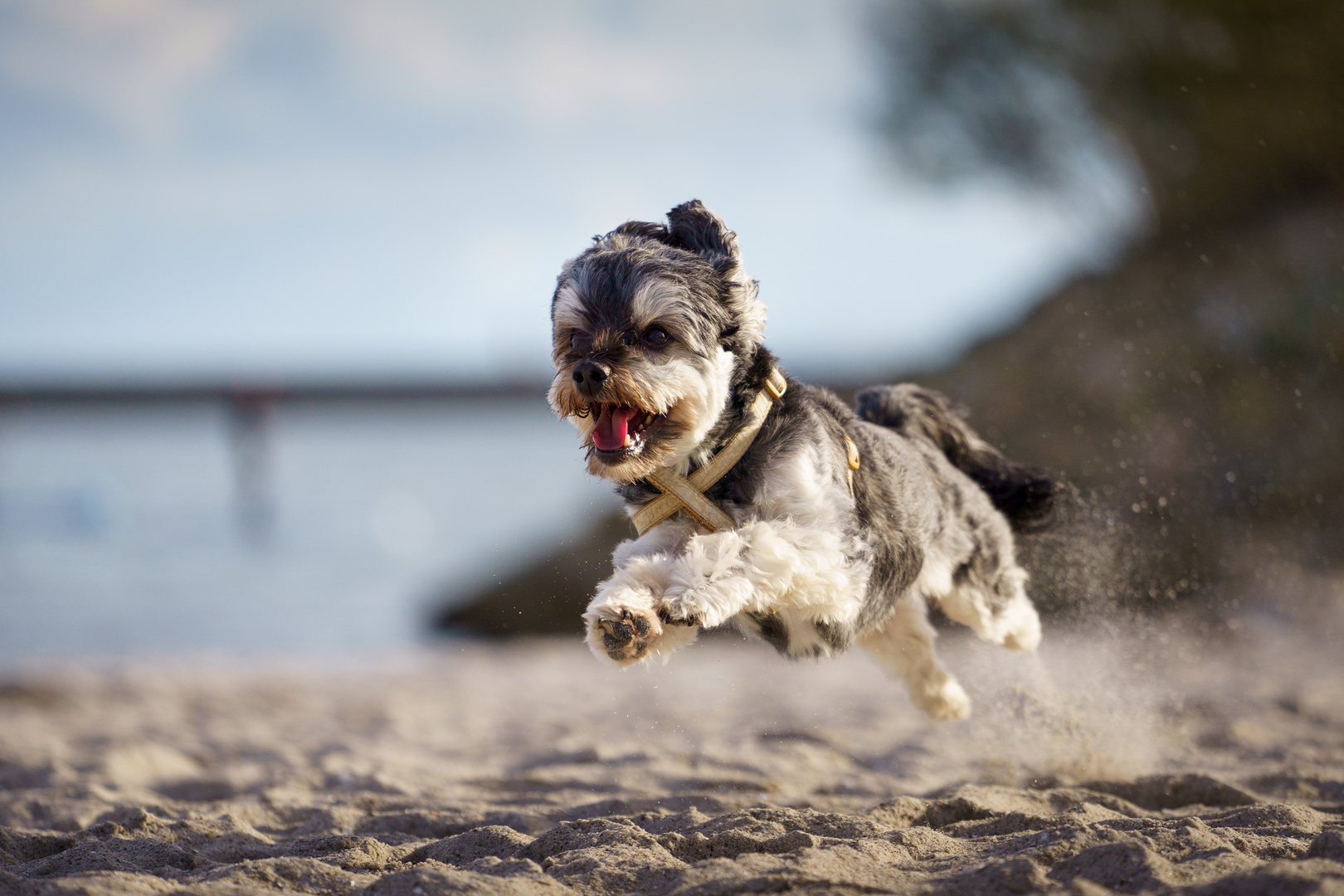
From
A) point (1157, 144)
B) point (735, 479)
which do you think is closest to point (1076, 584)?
point (735, 479)

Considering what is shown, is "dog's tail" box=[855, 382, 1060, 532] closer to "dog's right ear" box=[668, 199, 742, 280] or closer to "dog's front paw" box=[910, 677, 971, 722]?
"dog's front paw" box=[910, 677, 971, 722]

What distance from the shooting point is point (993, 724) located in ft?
17.6

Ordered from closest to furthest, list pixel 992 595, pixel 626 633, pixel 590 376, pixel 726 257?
1. pixel 626 633
2. pixel 590 376
3. pixel 726 257
4. pixel 992 595

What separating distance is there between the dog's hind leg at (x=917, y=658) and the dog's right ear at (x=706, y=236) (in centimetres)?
196

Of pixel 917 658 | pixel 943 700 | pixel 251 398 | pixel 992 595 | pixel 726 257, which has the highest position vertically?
pixel 251 398

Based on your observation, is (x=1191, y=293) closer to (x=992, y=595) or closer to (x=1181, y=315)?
(x=1181, y=315)

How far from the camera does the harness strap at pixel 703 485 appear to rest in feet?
11.6

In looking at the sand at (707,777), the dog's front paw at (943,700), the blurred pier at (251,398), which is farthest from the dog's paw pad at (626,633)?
the blurred pier at (251,398)

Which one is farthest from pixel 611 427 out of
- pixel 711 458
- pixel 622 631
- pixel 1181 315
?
pixel 1181 315

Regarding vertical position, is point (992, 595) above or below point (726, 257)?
below

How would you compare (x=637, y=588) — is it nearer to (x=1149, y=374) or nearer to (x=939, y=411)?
Answer: (x=939, y=411)

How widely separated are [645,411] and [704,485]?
0.36 meters

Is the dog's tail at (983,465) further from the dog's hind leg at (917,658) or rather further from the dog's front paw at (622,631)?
the dog's front paw at (622,631)

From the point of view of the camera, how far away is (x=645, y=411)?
3.42 m
